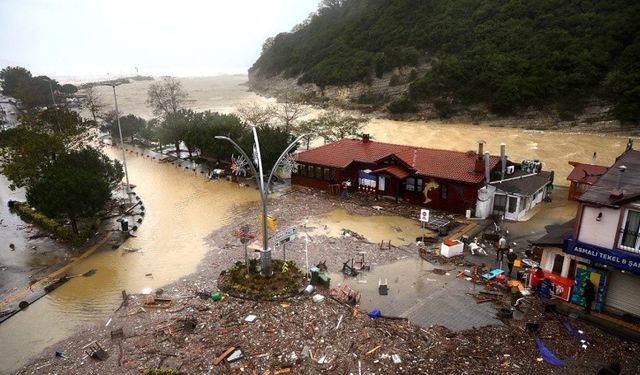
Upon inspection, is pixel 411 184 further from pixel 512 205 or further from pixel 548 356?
pixel 548 356

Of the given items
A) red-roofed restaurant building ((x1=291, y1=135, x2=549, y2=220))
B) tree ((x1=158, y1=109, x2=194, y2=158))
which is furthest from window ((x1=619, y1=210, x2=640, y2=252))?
tree ((x1=158, y1=109, x2=194, y2=158))

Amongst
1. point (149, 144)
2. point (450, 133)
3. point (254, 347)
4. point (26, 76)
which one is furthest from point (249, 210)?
→ point (26, 76)

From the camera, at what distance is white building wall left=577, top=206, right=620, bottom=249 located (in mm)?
15488

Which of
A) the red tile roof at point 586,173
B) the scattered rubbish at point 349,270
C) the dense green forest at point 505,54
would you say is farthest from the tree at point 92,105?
the red tile roof at point 586,173

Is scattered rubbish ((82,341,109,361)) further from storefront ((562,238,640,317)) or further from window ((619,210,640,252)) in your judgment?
window ((619,210,640,252))

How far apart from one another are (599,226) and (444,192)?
14.6 m

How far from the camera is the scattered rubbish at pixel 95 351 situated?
1505cm

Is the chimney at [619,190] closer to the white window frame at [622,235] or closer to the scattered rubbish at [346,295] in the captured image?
the white window frame at [622,235]

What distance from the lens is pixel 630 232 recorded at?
15.2m

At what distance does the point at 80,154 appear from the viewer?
30.9 meters

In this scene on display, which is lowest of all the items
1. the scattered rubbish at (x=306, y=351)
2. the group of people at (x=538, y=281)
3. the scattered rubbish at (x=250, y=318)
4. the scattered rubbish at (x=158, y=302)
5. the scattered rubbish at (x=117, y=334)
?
the scattered rubbish at (x=158, y=302)

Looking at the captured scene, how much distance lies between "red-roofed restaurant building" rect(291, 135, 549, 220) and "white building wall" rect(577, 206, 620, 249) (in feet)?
40.6

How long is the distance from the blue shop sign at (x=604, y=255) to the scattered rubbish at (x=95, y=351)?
18.1 meters

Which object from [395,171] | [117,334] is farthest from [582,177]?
[117,334]
